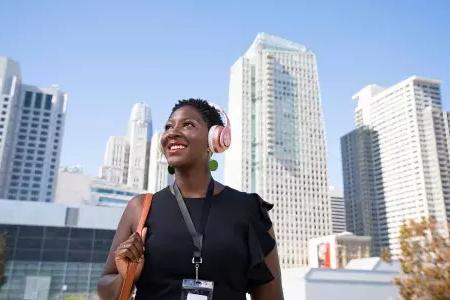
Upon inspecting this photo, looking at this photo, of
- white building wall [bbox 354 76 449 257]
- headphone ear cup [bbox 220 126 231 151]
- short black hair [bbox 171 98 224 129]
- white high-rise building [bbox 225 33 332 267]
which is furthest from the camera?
white building wall [bbox 354 76 449 257]

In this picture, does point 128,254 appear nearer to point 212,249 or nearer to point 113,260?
point 113,260

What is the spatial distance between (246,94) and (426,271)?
149 m

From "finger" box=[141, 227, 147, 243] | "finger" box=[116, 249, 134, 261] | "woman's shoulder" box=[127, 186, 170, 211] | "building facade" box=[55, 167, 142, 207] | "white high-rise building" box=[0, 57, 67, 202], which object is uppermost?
"white high-rise building" box=[0, 57, 67, 202]

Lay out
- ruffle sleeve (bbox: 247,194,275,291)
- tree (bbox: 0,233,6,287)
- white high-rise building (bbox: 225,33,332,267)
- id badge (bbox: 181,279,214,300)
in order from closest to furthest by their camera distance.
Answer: id badge (bbox: 181,279,214,300)
ruffle sleeve (bbox: 247,194,275,291)
tree (bbox: 0,233,6,287)
white high-rise building (bbox: 225,33,332,267)

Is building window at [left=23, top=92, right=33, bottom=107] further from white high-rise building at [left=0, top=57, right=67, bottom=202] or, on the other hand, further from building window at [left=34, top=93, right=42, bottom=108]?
building window at [left=34, top=93, right=42, bottom=108]

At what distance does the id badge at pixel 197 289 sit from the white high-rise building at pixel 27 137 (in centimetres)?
15014

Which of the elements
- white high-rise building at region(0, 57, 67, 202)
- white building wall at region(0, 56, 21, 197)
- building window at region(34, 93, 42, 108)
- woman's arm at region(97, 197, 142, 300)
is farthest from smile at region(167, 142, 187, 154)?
building window at region(34, 93, 42, 108)

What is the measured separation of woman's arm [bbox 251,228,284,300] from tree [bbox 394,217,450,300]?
744 inches

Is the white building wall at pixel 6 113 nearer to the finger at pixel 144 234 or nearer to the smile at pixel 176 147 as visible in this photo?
the smile at pixel 176 147

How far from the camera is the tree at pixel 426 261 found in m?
18.8

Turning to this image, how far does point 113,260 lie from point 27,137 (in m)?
157

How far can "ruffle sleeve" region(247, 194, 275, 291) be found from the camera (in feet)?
8.07

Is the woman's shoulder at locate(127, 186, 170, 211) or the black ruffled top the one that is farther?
the woman's shoulder at locate(127, 186, 170, 211)

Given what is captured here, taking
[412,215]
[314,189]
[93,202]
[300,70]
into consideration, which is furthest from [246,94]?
[412,215]
